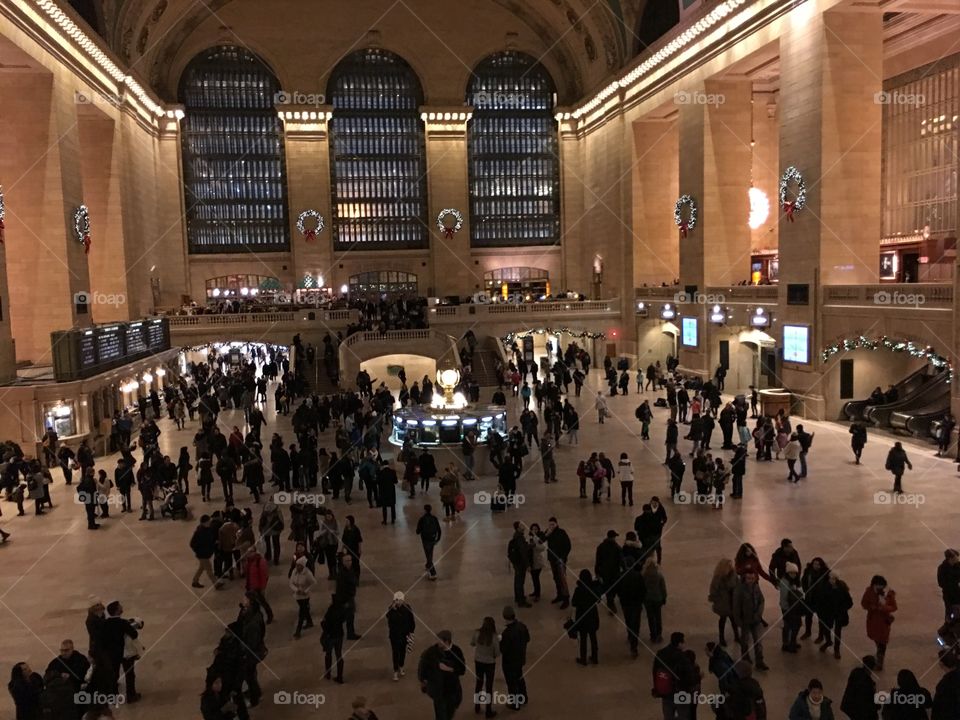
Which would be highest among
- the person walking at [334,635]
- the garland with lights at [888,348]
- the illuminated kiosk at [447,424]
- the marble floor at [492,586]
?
the garland with lights at [888,348]

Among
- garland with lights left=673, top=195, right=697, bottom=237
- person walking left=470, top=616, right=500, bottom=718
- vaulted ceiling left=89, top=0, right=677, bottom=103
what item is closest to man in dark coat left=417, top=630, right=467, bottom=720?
person walking left=470, top=616, right=500, bottom=718

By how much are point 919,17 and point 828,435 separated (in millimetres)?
14753

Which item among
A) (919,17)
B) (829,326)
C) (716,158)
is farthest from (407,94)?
(829,326)

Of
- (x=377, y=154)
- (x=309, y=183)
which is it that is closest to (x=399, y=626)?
(x=309, y=183)

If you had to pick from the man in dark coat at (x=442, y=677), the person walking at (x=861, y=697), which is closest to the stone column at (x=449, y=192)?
the man in dark coat at (x=442, y=677)

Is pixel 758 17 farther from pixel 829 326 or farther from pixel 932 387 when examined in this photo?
pixel 932 387

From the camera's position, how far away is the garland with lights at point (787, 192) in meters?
22.1

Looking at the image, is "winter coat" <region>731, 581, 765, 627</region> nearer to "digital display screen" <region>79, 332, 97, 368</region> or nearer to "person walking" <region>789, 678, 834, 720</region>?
"person walking" <region>789, 678, 834, 720</region>

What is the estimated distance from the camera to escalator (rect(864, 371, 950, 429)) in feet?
63.3

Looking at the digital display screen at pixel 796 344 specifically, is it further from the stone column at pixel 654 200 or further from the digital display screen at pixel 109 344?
the digital display screen at pixel 109 344

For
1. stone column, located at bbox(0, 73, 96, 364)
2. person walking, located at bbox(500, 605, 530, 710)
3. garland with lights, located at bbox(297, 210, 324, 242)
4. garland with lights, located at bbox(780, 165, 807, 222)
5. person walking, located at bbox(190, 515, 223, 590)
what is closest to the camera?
person walking, located at bbox(500, 605, 530, 710)

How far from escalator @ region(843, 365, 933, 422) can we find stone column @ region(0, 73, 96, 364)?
23.9 metres

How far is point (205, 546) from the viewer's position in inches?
397

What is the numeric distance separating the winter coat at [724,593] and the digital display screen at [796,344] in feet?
50.2
